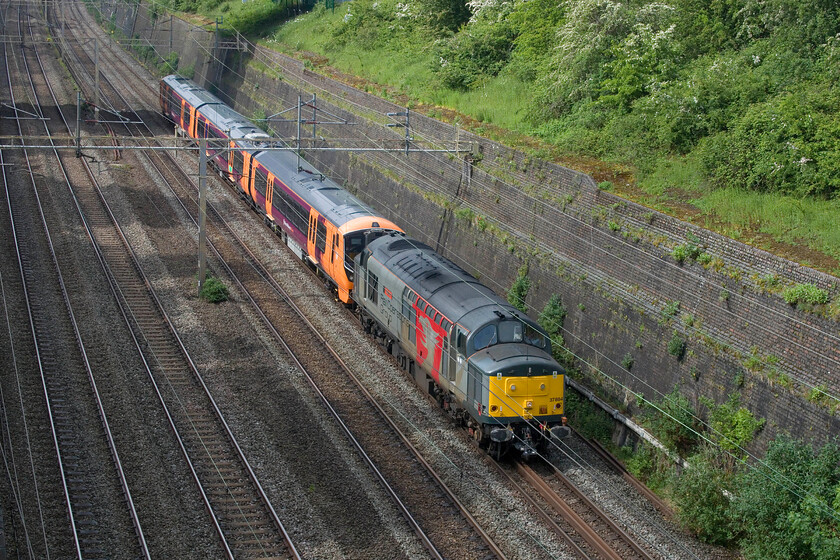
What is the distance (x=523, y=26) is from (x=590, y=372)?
1981 cm

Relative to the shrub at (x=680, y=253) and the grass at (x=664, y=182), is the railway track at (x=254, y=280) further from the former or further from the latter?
the grass at (x=664, y=182)

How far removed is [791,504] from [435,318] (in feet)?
25.5

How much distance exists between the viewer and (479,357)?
55.4 ft

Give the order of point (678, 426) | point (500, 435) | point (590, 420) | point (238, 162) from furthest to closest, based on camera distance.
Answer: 1. point (238, 162)
2. point (590, 420)
3. point (678, 426)
4. point (500, 435)

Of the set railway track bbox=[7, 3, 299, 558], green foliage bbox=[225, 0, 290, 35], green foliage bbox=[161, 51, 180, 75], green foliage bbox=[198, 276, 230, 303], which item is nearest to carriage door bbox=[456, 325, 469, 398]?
railway track bbox=[7, 3, 299, 558]

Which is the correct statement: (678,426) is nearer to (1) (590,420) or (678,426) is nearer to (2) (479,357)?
(1) (590,420)

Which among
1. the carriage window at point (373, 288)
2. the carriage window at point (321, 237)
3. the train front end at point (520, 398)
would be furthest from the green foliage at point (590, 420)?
the carriage window at point (321, 237)

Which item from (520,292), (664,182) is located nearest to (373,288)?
(520,292)

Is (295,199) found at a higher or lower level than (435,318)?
higher

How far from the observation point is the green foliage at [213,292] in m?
24.9

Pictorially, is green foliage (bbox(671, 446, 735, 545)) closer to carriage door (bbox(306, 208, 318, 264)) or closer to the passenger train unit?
the passenger train unit

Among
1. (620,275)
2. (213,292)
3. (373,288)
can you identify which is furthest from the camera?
(213,292)

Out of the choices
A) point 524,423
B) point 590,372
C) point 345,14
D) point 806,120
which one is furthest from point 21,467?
point 345,14

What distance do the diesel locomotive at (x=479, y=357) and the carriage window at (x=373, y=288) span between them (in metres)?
1.20
